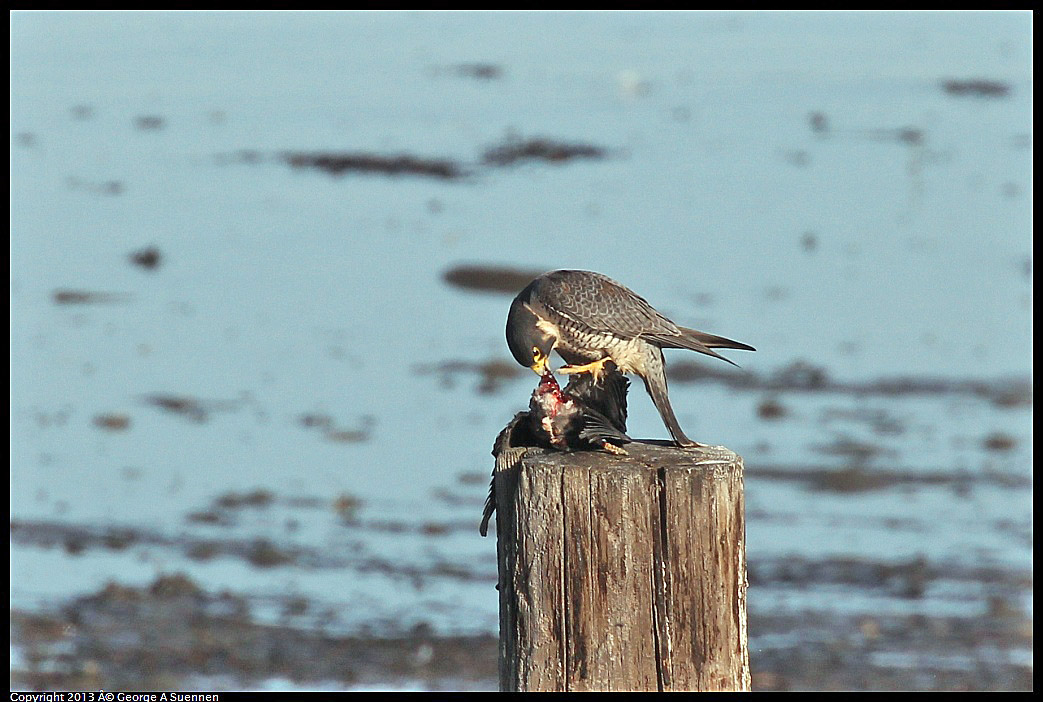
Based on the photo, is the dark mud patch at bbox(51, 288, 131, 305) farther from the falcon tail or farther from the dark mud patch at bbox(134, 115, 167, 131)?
the falcon tail

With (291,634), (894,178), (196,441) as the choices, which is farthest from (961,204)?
(291,634)

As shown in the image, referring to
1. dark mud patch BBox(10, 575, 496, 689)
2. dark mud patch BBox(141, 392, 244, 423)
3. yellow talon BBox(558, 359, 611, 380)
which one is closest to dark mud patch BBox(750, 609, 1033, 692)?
dark mud patch BBox(10, 575, 496, 689)

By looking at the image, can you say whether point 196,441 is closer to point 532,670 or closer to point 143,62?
point 532,670

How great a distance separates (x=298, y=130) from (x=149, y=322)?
8534mm

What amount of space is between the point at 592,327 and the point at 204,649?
9.40ft

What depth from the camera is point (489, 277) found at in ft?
39.7

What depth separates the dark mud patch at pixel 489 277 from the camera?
11.8 metres

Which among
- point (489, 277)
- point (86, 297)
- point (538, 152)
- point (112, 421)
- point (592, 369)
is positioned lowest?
point (592, 369)

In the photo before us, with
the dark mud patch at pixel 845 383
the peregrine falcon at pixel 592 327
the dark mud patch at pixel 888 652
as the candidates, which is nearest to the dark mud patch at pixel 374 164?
the dark mud patch at pixel 845 383

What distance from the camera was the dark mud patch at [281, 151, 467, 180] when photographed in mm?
16984

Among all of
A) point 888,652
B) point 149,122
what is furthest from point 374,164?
point 888,652

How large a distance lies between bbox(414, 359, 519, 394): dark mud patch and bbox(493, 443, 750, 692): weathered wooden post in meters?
6.13

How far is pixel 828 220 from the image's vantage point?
1443cm

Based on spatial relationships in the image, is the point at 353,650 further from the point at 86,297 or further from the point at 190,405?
the point at 86,297
